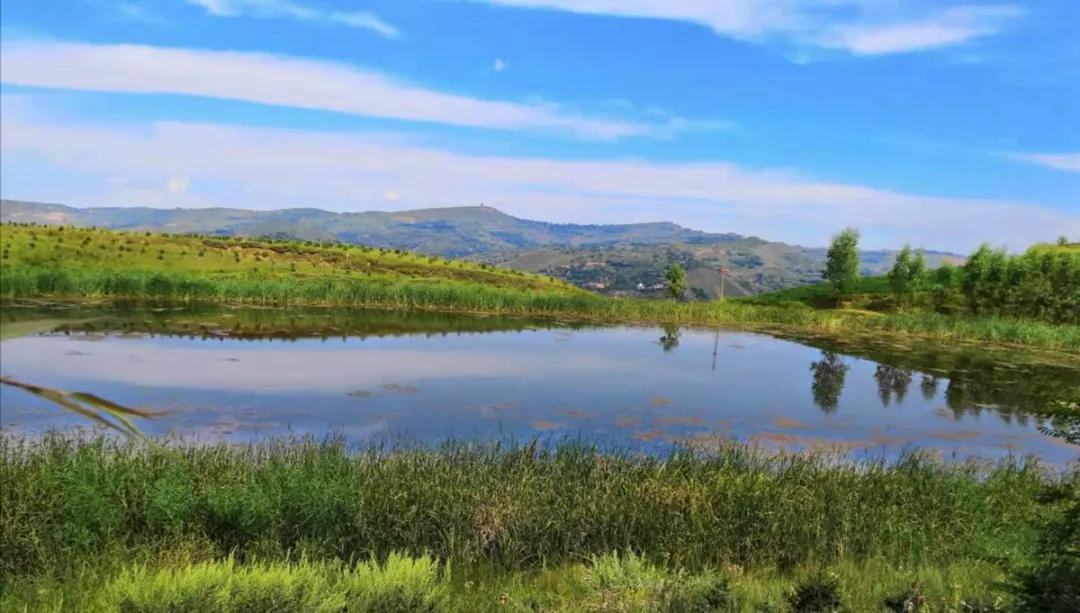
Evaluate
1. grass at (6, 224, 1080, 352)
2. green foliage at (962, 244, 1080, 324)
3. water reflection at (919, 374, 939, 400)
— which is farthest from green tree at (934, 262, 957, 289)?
water reflection at (919, 374, 939, 400)

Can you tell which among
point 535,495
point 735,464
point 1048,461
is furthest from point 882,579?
point 1048,461

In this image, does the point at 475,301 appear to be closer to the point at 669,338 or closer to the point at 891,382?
the point at 669,338

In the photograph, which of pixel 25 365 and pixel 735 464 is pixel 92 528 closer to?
pixel 735 464

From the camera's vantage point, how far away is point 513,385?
25.9 metres

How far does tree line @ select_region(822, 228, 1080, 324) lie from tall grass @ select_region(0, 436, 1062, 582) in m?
54.9

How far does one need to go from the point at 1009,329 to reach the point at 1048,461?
3513 centimetres

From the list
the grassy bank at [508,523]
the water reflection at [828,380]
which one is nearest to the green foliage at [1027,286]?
the water reflection at [828,380]

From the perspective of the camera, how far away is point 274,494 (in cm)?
1102

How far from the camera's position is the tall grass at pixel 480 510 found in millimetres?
10414

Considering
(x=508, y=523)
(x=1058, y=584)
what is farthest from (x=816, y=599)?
(x=508, y=523)

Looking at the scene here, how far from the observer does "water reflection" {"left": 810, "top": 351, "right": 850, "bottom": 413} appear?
2631 cm

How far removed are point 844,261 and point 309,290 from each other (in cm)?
5557

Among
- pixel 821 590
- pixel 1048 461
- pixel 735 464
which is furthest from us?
pixel 1048 461

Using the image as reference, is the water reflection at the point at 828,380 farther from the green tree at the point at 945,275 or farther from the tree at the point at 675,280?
the green tree at the point at 945,275
